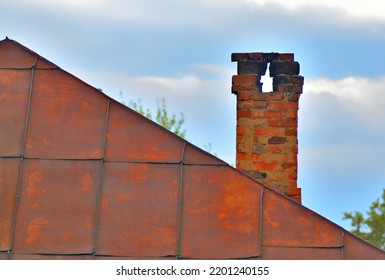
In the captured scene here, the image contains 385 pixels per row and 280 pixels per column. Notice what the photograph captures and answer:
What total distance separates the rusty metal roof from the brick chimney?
1590 mm

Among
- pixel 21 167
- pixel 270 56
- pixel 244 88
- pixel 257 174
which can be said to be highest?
pixel 270 56

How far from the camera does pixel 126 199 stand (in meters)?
5.97

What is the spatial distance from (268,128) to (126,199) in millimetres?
2124

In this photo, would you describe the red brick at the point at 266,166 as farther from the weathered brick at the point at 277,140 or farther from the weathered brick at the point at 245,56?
the weathered brick at the point at 245,56

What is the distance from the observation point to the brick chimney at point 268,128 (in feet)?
25.0

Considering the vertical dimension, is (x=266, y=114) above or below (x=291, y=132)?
above

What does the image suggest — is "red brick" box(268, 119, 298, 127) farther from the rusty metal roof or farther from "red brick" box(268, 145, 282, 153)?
the rusty metal roof

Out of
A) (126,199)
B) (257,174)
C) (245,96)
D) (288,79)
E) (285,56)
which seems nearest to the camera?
(126,199)

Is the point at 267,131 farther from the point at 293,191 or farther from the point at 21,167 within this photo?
the point at 21,167

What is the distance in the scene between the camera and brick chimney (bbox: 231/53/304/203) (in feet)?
25.0

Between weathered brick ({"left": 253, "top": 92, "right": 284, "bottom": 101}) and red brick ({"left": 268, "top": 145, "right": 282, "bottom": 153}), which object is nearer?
red brick ({"left": 268, "top": 145, "right": 282, "bottom": 153})

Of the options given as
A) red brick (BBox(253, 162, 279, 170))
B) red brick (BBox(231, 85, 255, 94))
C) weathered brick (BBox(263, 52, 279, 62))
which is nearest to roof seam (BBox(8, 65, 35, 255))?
red brick (BBox(231, 85, 255, 94))

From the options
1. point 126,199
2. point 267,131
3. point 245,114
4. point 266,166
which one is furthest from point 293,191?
point 126,199

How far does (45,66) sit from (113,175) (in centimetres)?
106
